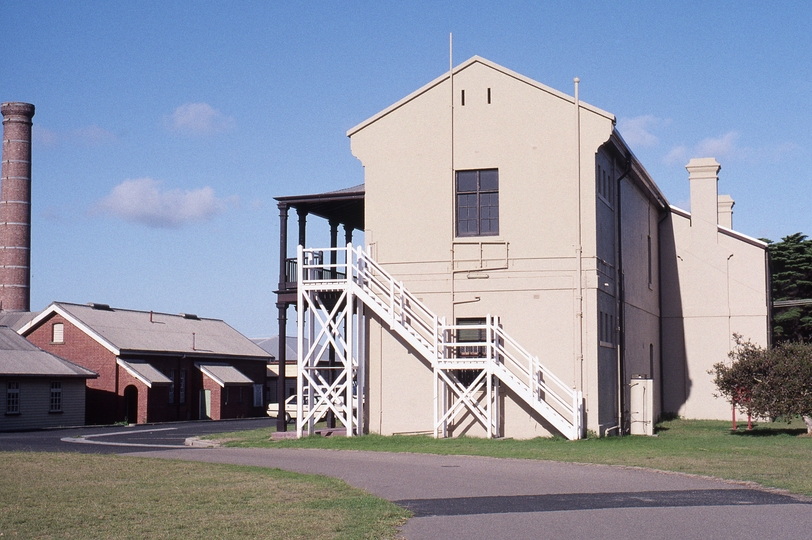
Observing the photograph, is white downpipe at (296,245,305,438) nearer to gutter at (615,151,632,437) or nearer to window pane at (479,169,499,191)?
window pane at (479,169,499,191)

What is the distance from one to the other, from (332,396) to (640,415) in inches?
335

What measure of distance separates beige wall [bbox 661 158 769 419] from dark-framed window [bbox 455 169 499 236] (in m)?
13.4

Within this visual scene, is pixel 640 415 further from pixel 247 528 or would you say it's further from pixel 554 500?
pixel 247 528

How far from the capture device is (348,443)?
23266 mm

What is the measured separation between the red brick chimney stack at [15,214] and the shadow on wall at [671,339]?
40.3m

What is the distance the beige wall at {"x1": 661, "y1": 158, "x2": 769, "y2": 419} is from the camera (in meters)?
35.0

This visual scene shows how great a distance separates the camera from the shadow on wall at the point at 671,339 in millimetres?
35656

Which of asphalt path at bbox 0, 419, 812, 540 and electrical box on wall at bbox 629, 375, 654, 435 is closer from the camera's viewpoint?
asphalt path at bbox 0, 419, 812, 540

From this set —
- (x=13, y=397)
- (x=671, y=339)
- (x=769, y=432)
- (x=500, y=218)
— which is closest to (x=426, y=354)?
(x=500, y=218)

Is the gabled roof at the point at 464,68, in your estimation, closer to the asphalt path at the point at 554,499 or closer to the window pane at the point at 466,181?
the window pane at the point at 466,181

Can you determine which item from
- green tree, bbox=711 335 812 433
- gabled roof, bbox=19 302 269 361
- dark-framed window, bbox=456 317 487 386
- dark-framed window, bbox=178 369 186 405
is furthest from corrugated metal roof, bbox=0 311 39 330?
A: green tree, bbox=711 335 812 433

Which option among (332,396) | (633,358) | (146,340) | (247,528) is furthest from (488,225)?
(146,340)

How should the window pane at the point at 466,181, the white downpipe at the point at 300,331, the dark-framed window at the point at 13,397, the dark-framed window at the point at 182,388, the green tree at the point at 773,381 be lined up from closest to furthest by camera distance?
the green tree at the point at 773,381
the white downpipe at the point at 300,331
the window pane at the point at 466,181
the dark-framed window at the point at 13,397
the dark-framed window at the point at 182,388

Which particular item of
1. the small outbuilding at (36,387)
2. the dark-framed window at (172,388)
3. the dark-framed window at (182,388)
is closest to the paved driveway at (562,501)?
the small outbuilding at (36,387)
